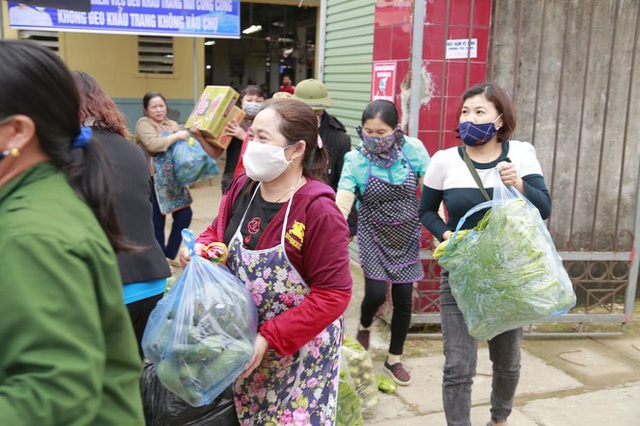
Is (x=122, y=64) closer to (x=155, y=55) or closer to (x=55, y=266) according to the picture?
(x=155, y=55)

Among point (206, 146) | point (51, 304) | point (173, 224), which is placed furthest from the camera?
point (173, 224)

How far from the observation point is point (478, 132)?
307cm

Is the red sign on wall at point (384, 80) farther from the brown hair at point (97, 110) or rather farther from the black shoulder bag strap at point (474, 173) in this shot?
the brown hair at point (97, 110)

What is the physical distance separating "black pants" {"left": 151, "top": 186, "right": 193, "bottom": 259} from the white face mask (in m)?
3.77

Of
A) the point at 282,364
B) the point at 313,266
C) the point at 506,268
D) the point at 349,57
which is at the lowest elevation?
the point at 282,364

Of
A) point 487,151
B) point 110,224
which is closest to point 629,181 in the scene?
point 487,151

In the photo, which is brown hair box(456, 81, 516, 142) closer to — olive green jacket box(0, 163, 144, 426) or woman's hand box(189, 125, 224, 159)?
olive green jacket box(0, 163, 144, 426)

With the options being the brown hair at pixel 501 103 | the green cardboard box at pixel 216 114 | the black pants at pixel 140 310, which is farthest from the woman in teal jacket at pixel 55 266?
the green cardboard box at pixel 216 114

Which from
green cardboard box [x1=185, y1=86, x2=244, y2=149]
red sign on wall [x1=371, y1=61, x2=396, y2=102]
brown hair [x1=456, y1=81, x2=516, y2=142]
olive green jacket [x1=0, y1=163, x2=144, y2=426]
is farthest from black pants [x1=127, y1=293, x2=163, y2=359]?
red sign on wall [x1=371, y1=61, x2=396, y2=102]

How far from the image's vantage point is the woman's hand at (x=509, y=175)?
291 centimetres

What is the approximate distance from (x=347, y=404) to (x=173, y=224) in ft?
12.0

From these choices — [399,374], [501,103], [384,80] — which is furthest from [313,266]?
[384,80]

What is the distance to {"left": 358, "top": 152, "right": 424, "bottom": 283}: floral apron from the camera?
3.95 m

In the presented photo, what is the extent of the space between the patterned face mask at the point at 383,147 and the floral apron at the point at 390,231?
4.4 inches
